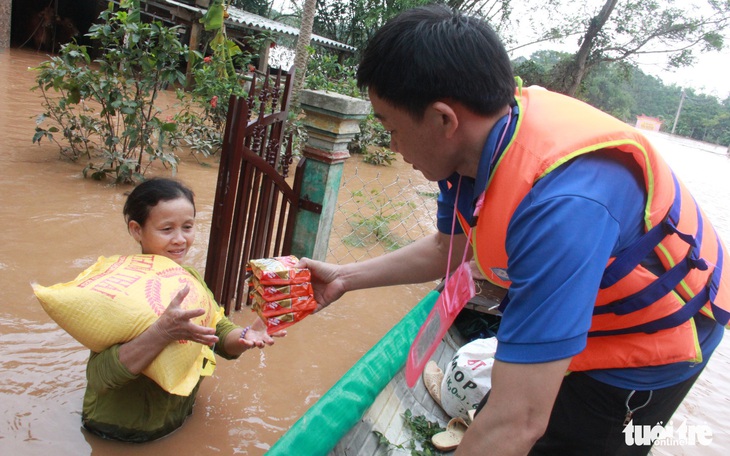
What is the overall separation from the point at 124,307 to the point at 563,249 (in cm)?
149

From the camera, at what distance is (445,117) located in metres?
1.14

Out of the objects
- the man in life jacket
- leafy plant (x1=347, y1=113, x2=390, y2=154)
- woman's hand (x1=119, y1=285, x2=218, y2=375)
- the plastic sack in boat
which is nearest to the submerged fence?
leafy plant (x1=347, y1=113, x2=390, y2=154)

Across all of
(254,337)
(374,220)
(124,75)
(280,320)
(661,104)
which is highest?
(661,104)

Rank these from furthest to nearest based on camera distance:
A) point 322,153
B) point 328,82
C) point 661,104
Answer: point 661,104
point 328,82
point 322,153

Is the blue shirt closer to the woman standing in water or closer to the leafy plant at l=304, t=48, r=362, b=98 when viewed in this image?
the woman standing in water

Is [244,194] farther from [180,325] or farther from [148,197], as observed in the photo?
[180,325]

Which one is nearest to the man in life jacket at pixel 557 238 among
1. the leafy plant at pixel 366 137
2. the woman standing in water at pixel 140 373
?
the woman standing in water at pixel 140 373

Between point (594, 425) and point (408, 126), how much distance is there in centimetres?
90

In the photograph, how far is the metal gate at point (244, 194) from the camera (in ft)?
9.00

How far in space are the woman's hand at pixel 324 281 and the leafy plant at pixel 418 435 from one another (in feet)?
2.14

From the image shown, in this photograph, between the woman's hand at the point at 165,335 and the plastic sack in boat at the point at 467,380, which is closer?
the woman's hand at the point at 165,335

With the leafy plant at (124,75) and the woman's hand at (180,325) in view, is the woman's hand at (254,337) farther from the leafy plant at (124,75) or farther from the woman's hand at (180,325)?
the leafy plant at (124,75)

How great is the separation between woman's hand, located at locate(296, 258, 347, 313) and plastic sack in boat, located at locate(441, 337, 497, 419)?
91 cm

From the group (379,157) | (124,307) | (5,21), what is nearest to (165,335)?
(124,307)
